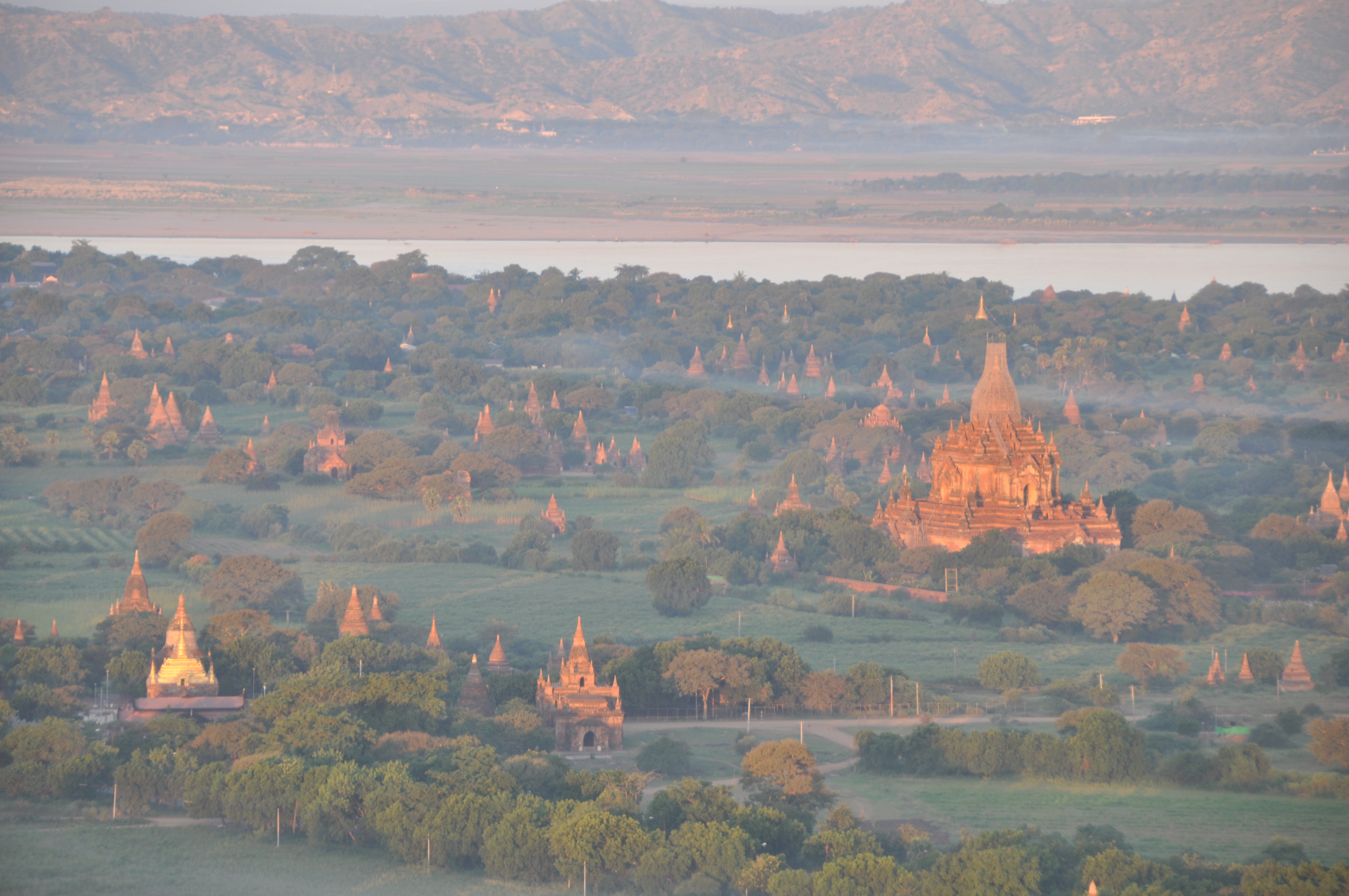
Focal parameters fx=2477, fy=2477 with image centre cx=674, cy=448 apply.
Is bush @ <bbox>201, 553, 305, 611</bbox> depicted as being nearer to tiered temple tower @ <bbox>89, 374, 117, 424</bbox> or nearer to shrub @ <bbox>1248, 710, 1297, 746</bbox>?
shrub @ <bbox>1248, 710, 1297, 746</bbox>

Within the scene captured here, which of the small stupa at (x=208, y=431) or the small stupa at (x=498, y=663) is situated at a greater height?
the small stupa at (x=208, y=431)

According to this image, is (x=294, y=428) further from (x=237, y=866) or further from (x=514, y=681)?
(x=237, y=866)

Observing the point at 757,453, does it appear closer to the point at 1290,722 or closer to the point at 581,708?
the point at 1290,722

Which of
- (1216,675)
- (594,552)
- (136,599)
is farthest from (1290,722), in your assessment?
(136,599)

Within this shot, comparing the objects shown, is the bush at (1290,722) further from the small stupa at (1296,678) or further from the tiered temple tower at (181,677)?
the tiered temple tower at (181,677)

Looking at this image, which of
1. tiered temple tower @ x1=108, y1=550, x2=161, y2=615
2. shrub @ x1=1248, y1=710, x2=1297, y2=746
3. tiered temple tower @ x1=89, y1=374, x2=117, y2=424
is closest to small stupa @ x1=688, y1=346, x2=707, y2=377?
tiered temple tower @ x1=89, y1=374, x2=117, y2=424

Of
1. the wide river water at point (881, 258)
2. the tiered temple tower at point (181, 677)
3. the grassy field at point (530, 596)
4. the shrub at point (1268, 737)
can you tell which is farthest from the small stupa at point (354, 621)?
the wide river water at point (881, 258)
